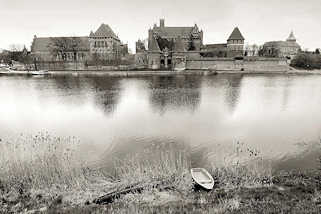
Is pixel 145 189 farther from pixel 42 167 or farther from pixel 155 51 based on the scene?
pixel 155 51

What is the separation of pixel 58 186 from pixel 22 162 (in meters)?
2.23

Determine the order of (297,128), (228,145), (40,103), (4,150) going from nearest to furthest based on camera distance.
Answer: (4,150)
(228,145)
(297,128)
(40,103)

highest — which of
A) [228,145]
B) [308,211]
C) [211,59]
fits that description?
[211,59]

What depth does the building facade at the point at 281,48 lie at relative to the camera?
89.1 metres

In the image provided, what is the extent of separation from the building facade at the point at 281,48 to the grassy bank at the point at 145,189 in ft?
292

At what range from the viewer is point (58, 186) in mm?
6766

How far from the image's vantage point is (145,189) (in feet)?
21.0

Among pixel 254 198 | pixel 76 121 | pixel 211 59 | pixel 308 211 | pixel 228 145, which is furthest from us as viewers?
pixel 211 59

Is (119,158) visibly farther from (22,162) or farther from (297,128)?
(297,128)

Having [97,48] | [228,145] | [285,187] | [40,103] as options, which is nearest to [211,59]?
[97,48]

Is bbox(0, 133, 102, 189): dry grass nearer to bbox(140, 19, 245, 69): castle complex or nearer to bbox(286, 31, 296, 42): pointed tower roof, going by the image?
bbox(140, 19, 245, 69): castle complex

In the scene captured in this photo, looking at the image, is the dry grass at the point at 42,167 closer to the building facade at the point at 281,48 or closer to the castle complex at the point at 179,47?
the castle complex at the point at 179,47

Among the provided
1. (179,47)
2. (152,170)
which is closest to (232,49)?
(179,47)

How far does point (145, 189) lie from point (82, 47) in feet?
237
